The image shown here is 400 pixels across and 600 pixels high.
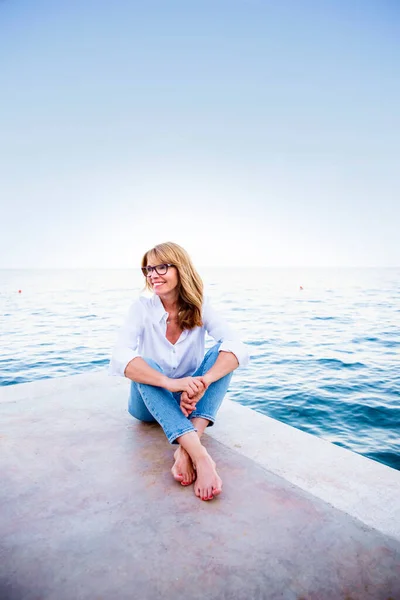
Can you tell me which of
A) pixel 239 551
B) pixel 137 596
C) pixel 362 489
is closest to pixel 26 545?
pixel 137 596

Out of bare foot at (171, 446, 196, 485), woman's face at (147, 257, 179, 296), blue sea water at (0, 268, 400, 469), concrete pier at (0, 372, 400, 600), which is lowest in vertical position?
blue sea water at (0, 268, 400, 469)

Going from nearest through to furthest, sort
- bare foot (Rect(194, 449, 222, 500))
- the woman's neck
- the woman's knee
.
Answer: bare foot (Rect(194, 449, 222, 500))
the woman's knee
the woman's neck

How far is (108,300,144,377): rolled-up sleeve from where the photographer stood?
230cm

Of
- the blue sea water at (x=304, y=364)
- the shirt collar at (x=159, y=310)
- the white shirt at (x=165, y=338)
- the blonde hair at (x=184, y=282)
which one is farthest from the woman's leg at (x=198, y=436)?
the blue sea water at (x=304, y=364)

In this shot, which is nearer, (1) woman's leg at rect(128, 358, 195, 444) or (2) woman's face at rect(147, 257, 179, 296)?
(1) woman's leg at rect(128, 358, 195, 444)

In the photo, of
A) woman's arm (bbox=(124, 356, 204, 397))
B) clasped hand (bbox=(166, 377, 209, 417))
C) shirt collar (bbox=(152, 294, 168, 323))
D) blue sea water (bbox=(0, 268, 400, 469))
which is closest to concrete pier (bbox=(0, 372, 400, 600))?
clasped hand (bbox=(166, 377, 209, 417))

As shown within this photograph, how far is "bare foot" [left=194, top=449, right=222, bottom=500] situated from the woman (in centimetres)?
2

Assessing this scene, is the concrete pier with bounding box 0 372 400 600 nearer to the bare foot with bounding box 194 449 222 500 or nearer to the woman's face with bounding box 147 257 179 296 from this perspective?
the bare foot with bounding box 194 449 222 500

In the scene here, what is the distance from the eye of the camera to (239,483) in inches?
76.8

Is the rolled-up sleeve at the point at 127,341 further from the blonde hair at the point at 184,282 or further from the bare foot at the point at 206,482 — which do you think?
the bare foot at the point at 206,482

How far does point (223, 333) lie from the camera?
103 inches

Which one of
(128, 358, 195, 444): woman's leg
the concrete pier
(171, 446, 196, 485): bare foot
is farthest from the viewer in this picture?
(128, 358, 195, 444): woman's leg

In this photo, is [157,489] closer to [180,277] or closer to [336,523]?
[336,523]

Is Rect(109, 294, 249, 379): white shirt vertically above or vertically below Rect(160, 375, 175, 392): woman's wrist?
above
